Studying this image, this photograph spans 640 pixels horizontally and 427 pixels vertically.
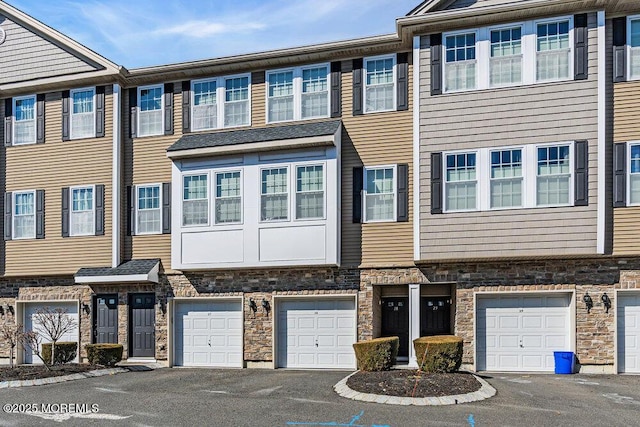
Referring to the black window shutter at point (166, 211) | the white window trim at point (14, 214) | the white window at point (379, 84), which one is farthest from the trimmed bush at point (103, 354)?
the white window at point (379, 84)

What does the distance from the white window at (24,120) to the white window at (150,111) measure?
3.64 meters

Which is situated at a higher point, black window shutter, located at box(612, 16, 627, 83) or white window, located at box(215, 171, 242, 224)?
black window shutter, located at box(612, 16, 627, 83)

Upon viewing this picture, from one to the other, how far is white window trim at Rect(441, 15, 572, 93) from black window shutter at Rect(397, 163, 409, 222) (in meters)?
2.30

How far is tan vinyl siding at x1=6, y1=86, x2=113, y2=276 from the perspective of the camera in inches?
738

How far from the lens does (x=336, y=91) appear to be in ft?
56.2

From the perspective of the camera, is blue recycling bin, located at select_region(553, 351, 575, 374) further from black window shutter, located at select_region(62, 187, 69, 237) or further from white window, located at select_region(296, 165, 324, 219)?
black window shutter, located at select_region(62, 187, 69, 237)

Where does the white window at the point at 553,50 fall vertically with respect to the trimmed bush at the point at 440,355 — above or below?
above

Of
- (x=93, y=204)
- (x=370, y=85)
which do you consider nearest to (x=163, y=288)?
(x=93, y=204)

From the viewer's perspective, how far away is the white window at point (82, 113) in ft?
62.5

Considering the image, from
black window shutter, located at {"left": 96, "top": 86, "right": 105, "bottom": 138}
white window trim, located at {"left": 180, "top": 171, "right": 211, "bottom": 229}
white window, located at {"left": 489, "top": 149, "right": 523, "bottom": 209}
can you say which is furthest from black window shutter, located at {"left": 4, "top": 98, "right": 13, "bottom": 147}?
white window, located at {"left": 489, "top": 149, "right": 523, "bottom": 209}

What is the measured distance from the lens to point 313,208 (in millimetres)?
16594

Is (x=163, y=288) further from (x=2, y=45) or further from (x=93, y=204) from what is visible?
(x=2, y=45)

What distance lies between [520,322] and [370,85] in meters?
7.44

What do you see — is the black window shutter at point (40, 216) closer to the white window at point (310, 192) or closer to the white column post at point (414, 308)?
the white window at point (310, 192)
